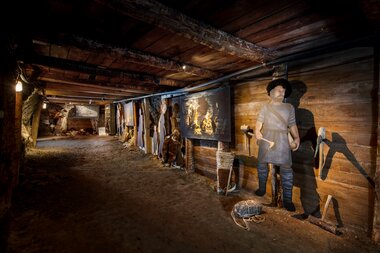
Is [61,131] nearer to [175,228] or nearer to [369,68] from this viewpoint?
[175,228]

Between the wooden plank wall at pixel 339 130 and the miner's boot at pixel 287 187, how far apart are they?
0.37 metres

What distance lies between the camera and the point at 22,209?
3.90 meters

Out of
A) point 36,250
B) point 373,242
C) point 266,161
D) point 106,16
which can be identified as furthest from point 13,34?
point 373,242

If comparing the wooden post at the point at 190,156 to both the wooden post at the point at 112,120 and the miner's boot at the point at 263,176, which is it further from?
the wooden post at the point at 112,120

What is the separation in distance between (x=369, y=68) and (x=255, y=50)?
1.83m

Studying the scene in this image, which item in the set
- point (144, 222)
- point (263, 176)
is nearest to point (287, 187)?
point (263, 176)

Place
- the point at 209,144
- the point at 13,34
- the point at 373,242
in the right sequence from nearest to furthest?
the point at 13,34, the point at 373,242, the point at 209,144

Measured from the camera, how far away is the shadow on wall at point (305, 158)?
3.66 metres

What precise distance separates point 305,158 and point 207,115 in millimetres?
2973

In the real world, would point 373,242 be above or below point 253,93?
below

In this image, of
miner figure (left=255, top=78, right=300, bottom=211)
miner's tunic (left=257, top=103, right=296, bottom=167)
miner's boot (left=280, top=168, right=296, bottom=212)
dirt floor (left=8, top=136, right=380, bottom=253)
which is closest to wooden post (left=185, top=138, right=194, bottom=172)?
Result: dirt floor (left=8, top=136, right=380, bottom=253)

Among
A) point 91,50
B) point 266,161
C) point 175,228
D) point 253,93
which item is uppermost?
point 91,50

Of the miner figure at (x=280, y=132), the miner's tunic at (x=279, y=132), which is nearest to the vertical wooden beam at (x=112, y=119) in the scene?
the miner figure at (x=280, y=132)

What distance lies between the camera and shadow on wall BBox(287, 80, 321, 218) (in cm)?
366
